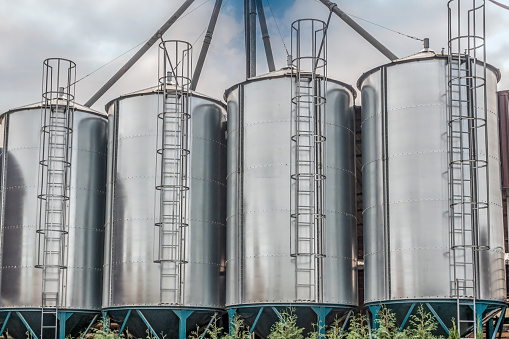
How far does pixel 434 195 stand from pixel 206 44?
17966 millimetres

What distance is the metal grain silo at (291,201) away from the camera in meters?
26.2

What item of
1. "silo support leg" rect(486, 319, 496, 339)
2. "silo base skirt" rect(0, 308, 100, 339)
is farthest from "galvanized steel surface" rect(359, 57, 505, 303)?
"silo base skirt" rect(0, 308, 100, 339)

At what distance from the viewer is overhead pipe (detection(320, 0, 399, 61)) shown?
32.5 metres

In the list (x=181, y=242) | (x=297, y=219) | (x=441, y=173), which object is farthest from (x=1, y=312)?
(x=441, y=173)

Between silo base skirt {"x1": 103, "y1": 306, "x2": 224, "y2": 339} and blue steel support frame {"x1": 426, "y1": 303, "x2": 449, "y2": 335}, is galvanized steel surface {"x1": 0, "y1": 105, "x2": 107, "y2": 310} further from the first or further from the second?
blue steel support frame {"x1": 426, "y1": 303, "x2": 449, "y2": 335}

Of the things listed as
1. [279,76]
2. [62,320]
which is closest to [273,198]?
[279,76]

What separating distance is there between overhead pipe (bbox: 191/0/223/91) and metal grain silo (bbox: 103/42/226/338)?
300 inches

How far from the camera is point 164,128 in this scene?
95.7ft

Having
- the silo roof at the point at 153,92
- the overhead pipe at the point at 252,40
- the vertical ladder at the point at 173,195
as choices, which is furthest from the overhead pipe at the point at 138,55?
the vertical ladder at the point at 173,195

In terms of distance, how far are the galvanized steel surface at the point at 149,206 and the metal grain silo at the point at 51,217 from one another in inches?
60.1

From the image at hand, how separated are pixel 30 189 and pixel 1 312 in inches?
188

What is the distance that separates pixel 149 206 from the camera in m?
29.0

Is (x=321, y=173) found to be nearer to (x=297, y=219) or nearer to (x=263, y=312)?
(x=297, y=219)

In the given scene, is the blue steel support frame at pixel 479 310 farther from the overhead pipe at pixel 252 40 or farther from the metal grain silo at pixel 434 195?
the overhead pipe at pixel 252 40
